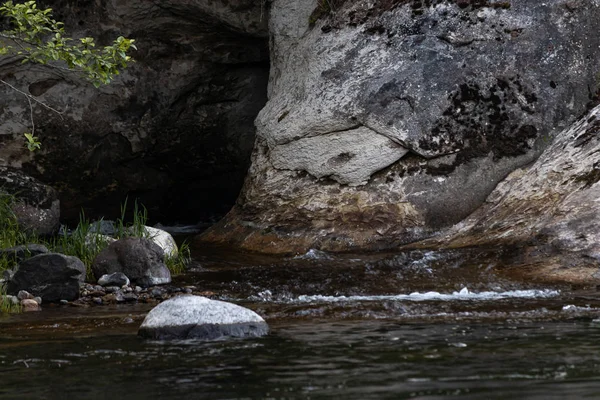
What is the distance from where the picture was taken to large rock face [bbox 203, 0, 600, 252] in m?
11.9

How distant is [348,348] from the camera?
600cm

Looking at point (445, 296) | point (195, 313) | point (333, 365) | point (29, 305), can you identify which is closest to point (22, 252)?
point (29, 305)

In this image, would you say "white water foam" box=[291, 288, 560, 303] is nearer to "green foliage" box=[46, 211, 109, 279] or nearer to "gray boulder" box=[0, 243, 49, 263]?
"green foliage" box=[46, 211, 109, 279]

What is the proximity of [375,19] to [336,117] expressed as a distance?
1421mm

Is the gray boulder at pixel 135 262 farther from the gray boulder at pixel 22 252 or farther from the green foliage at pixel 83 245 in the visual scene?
the gray boulder at pixel 22 252

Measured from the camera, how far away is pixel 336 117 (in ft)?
40.1

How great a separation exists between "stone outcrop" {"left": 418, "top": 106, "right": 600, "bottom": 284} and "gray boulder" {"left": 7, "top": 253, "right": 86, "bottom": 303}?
4095 millimetres

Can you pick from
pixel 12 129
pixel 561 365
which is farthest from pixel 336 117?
pixel 561 365

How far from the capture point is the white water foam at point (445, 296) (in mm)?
8508

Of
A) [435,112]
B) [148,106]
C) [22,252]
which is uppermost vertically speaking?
[148,106]

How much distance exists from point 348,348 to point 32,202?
767 cm

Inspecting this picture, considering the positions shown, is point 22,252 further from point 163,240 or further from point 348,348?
point 348,348

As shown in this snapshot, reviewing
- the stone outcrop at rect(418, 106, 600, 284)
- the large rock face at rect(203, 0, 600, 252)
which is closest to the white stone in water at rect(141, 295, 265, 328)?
the stone outcrop at rect(418, 106, 600, 284)

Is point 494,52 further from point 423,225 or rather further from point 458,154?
point 423,225
